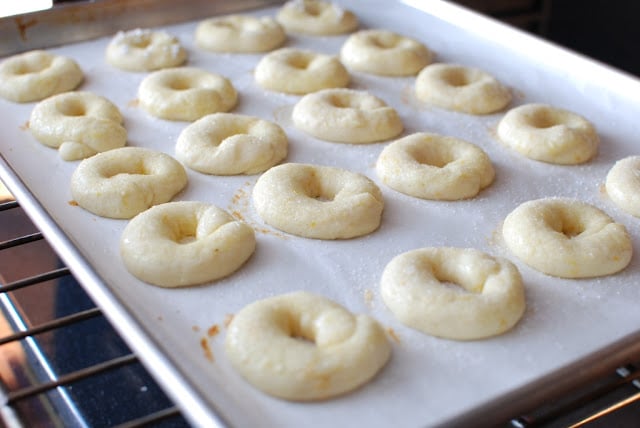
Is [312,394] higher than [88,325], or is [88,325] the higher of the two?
[312,394]

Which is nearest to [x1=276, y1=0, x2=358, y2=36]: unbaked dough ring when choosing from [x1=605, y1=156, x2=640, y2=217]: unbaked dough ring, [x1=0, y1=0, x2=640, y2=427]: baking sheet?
[x1=0, y1=0, x2=640, y2=427]: baking sheet

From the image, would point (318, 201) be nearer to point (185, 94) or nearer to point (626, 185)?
point (185, 94)

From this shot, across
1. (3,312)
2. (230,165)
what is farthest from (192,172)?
(3,312)

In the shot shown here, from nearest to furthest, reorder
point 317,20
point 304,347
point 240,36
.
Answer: point 304,347
point 240,36
point 317,20

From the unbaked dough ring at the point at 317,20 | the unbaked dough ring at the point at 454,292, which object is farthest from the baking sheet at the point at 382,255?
the unbaked dough ring at the point at 317,20

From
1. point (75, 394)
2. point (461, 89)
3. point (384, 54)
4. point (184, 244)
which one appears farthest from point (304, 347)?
point (384, 54)

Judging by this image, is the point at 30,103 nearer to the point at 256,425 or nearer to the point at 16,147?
the point at 16,147

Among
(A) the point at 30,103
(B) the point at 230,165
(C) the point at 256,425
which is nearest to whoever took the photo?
(C) the point at 256,425
